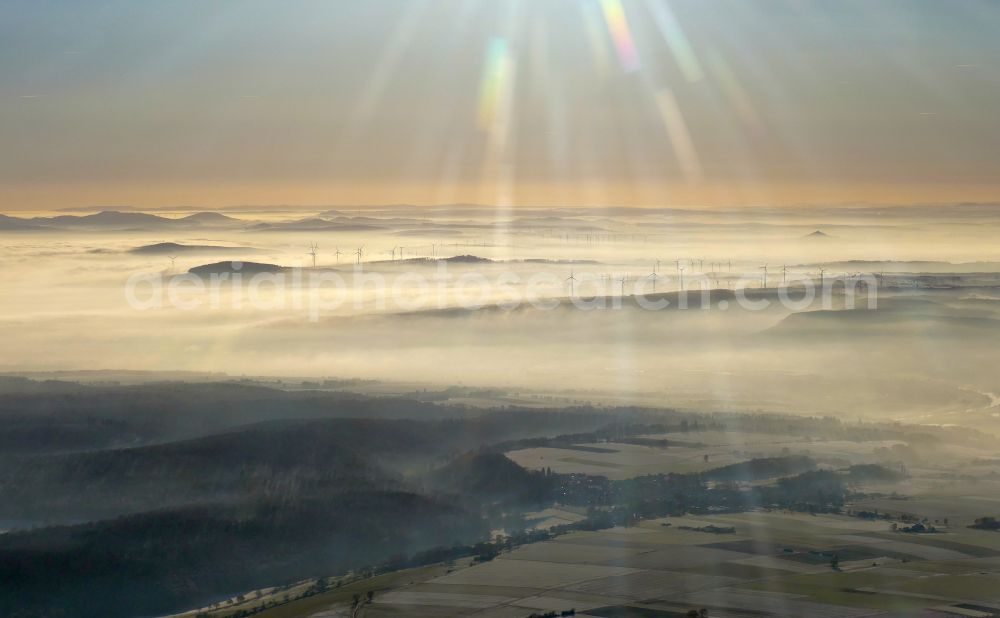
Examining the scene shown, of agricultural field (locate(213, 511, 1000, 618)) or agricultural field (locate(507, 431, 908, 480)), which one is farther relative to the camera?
agricultural field (locate(507, 431, 908, 480))

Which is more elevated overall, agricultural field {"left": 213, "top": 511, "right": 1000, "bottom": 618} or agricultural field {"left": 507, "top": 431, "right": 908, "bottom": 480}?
agricultural field {"left": 507, "top": 431, "right": 908, "bottom": 480}

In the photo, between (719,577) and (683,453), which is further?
(683,453)

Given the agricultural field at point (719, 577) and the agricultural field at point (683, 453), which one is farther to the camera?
the agricultural field at point (683, 453)

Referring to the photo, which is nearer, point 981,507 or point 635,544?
point 635,544

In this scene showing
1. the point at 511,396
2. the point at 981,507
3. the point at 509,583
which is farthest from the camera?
the point at 511,396

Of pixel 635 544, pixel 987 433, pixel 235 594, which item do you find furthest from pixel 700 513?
pixel 987 433

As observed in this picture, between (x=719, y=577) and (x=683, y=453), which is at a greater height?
(x=683, y=453)

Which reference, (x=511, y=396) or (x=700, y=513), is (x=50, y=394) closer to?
(x=511, y=396)

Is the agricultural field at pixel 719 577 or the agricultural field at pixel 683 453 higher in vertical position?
the agricultural field at pixel 683 453

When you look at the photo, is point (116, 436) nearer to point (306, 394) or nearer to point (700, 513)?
point (306, 394)

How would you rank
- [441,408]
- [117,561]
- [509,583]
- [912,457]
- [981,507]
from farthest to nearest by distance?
[441,408] → [912,457] → [981,507] → [117,561] → [509,583]
